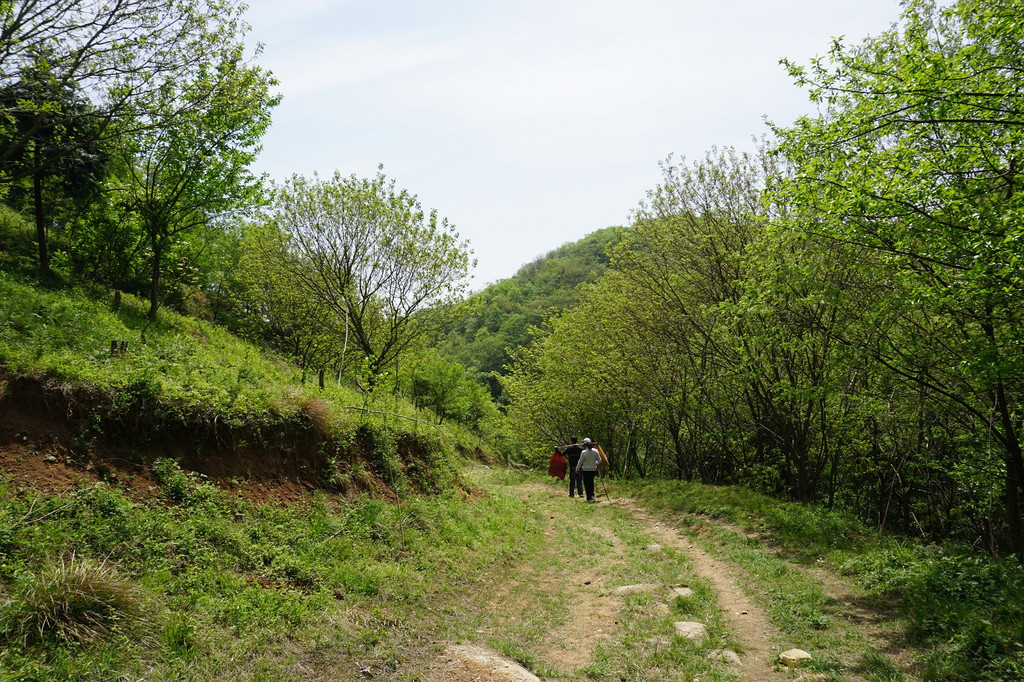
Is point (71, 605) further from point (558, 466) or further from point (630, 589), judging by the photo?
point (558, 466)

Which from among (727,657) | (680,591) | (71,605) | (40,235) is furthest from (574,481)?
(40,235)

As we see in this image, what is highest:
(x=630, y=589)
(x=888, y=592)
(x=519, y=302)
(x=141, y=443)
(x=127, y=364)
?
(x=519, y=302)

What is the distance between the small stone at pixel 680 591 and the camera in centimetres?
791

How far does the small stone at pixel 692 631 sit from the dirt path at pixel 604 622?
0.14 m

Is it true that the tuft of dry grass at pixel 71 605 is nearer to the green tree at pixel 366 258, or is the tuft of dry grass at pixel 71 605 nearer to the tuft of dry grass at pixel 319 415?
the tuft of dry grass at pixel 319 415

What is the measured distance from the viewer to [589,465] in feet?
58.0

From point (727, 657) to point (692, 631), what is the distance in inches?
28.0

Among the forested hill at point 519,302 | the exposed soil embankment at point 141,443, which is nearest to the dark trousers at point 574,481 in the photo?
the exposed soil embankment at point 141,443

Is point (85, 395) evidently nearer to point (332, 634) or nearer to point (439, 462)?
point (332, 634)

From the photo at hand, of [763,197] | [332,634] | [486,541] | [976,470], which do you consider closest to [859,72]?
[763,197]

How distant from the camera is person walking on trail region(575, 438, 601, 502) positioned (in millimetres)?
17500

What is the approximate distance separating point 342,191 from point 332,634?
1778cm

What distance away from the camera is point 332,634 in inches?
218

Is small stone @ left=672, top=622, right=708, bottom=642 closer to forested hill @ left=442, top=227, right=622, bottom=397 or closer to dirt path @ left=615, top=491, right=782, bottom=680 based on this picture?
dirt path @ left=615, top=491, right=782, bottom=680
